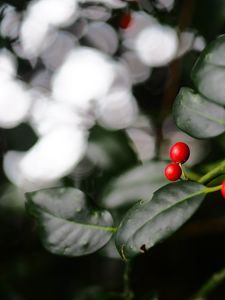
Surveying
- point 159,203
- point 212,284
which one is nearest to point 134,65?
point 212,284

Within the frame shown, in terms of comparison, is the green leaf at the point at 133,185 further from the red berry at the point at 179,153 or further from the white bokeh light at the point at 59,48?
the white bokeh light at the point at 59,48

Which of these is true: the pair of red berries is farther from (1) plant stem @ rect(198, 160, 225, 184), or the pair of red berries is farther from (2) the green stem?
(2) the green stem

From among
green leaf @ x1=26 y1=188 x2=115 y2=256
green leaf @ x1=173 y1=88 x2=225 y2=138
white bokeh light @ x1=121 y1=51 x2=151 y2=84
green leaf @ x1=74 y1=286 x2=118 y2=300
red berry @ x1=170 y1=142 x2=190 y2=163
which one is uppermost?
green leaf @ x1=173 y1=88 x2=225 y2=138

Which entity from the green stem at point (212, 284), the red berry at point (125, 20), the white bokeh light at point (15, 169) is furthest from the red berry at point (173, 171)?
the white bokeh light at point (15, 169)

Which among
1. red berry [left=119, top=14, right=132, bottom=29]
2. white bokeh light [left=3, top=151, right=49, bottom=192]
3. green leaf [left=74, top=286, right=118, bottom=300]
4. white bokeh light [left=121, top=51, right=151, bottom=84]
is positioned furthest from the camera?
white bokeh light [left=121, top=51, right=151, bottom=84]

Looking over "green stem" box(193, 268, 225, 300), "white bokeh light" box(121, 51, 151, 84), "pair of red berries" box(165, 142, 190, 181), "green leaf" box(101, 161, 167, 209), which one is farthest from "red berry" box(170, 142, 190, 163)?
"white bokeh light" box(121, 51, 151, 84)

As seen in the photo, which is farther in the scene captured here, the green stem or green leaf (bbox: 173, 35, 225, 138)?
the green stem

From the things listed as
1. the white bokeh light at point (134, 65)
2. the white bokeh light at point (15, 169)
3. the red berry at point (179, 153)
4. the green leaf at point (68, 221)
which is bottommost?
the white bokeh light at point (15, 169)

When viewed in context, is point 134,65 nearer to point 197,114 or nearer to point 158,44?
point 158,44
